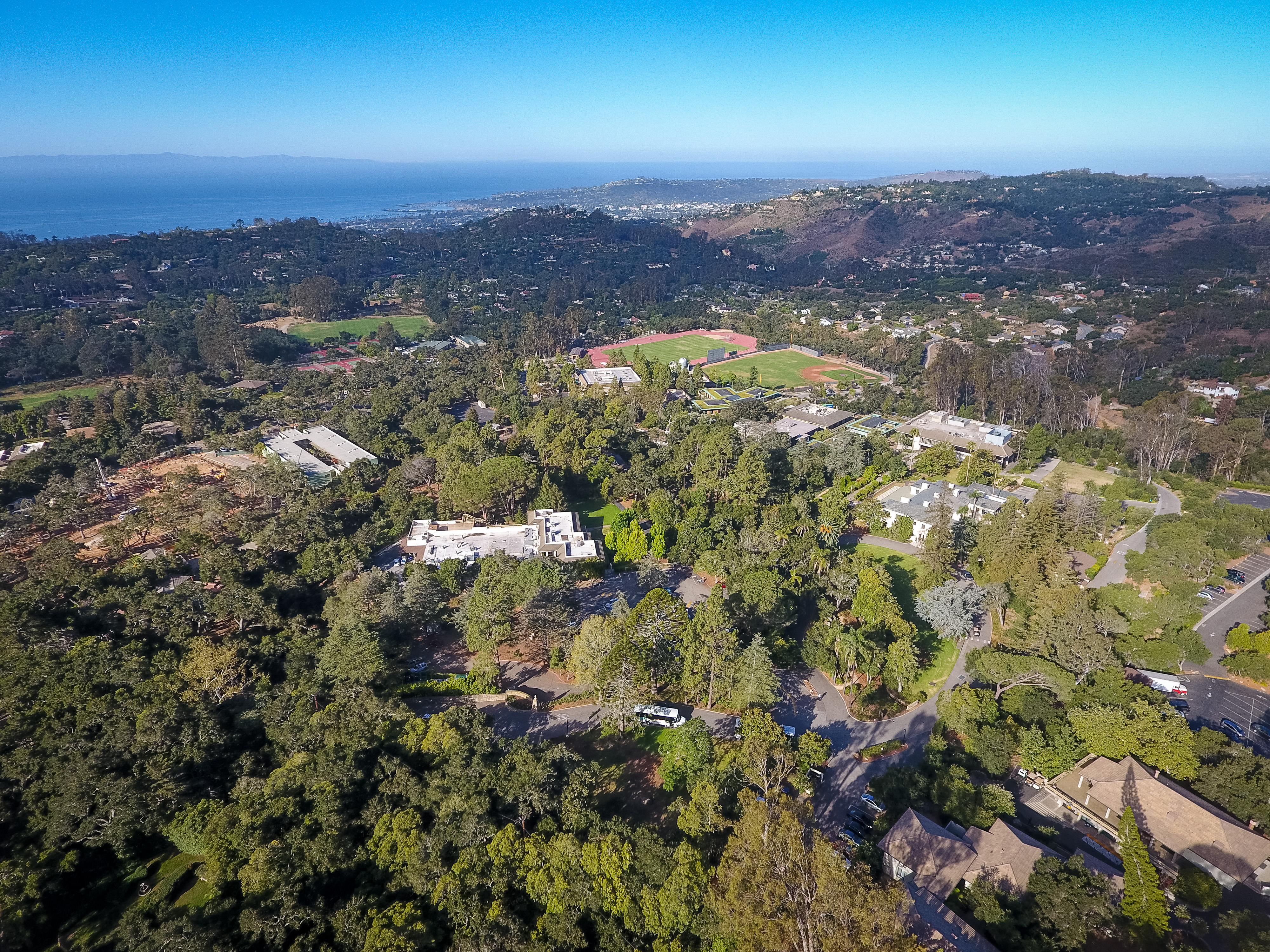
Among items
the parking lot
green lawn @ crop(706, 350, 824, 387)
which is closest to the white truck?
the parking lot

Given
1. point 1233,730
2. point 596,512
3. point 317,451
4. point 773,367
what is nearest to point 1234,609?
point 1233,730

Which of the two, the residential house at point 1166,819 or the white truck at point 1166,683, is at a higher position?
the residential house at point 1166,819

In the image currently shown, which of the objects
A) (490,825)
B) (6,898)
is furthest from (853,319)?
(6,898)

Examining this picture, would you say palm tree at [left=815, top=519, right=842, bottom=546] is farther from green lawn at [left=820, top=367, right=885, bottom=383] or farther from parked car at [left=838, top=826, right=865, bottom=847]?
green lawn at [left=820, top=367, right=885, bottom=383]

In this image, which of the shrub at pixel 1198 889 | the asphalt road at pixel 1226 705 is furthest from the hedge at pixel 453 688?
the asphalt road at pixel 1226 705

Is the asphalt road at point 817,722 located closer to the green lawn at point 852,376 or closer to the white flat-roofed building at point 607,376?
the white flat-roofed building at point 607,376

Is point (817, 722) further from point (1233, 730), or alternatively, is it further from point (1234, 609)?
point (1234, 609)
